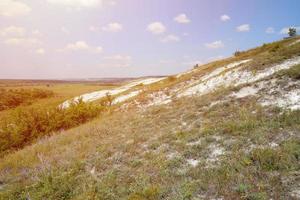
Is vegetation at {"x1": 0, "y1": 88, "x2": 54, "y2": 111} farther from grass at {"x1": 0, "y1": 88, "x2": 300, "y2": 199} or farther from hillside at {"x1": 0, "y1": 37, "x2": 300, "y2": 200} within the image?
grass at {"x1": 0, "y1": 88, "x2": 300, "y2": 199}

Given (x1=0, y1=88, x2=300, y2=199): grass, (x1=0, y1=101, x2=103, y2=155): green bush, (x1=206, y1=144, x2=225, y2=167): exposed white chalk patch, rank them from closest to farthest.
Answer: (x1=0, y1=88, x2=300, y2=199): grass, (x1=206, y1=144, x2=225, y2=167): exposed white chalk patch, (x1=0, y1=101, x2=103, y2=155): green bush

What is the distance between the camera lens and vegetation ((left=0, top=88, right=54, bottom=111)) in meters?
64.9

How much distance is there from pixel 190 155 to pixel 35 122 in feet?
48.0

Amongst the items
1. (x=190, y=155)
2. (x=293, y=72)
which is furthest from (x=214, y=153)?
(x=293, y=72)

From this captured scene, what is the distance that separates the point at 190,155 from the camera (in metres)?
8.52

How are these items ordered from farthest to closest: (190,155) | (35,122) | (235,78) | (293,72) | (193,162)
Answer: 1. (35,122)
2. (235,78)
3. (293,72)
4. (190,155)
5. (193,162)

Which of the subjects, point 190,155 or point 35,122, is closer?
point 190,155

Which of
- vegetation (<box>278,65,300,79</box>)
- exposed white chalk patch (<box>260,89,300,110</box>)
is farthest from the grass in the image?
vegetation (<box>278,65,300,79</box>)

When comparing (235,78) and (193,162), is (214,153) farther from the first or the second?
(235,78)

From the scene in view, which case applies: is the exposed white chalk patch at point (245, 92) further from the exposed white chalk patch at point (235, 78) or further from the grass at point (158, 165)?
the grass at point (158, 165)

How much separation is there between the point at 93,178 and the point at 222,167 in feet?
13.5

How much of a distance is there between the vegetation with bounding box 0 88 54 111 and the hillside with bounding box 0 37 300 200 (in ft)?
197

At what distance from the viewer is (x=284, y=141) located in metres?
7.73

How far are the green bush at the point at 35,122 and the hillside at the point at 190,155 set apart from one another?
4.76 meters
